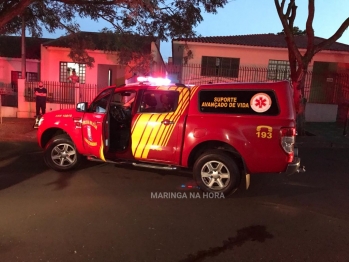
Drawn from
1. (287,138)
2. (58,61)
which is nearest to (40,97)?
(58,61)

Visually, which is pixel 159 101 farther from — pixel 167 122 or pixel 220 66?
pixel 220 66

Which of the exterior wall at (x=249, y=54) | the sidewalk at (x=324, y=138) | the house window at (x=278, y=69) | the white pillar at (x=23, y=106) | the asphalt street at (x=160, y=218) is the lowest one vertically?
the asphalt street at (x=160, y=218)

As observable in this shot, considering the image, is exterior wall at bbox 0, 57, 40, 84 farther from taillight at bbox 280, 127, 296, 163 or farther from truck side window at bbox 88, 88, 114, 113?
taillight at bbox 280, 127, 296, 163

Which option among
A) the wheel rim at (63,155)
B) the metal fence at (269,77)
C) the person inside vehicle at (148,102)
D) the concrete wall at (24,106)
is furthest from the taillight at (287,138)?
the metal fence at (269,77)

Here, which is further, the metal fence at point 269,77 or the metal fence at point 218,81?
the metal fence at point 269,77

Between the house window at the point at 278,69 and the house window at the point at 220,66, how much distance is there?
5.90 feet

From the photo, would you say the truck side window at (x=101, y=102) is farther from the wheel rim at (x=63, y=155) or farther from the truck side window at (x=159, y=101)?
the wheel rim at (x=63, y=155)

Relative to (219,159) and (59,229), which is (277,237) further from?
(59,229)

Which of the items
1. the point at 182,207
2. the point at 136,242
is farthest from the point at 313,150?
the point at 136,242

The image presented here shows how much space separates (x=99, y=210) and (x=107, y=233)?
0.74 meters

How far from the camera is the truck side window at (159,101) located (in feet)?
19.1

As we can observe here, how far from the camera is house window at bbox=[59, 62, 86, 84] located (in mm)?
18109

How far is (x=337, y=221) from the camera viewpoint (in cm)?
465

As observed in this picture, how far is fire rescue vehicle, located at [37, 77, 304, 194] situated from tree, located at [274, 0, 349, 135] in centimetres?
702
